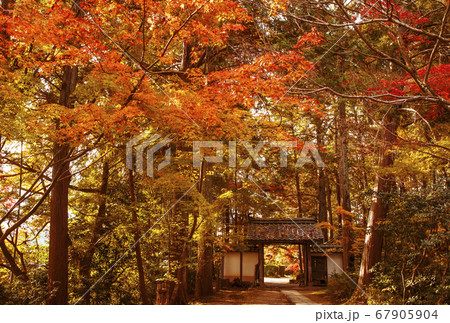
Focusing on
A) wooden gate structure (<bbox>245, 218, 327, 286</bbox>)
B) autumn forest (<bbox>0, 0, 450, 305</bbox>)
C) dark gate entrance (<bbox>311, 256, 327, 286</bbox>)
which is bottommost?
dark gate entrance (<bbox>311, 256, 327, 286</bbox>)

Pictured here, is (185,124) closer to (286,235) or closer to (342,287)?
(342,287)

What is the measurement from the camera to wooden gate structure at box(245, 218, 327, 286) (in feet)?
48.3

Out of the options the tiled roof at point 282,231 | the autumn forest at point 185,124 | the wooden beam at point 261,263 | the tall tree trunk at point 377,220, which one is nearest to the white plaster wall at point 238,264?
the wooden beam at point 261,263

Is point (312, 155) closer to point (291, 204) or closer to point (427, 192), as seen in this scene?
point (291, 204)

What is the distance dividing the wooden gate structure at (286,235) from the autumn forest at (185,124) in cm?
304

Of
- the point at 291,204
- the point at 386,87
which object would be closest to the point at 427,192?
the point at 386,87

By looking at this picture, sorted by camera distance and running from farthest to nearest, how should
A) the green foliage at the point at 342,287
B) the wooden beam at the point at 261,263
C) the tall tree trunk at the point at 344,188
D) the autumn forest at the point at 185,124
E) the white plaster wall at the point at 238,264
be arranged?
the white plaster wall at the point at 238,264 → the wooden beam at the point at 261,263 → the tall tree trunk at the point at 344,188 → the green foliage at the point at 342,287 → the autumn forest at the point at 185,124

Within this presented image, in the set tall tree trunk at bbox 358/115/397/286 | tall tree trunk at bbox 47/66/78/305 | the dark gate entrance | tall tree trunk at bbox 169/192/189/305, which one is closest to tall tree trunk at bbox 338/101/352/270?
tall tree trunk at bbox 358/115/397/286

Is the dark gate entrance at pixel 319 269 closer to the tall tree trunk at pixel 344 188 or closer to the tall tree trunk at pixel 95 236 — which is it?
the tall tree trunk at pixel 344 188

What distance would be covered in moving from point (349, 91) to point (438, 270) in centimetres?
370

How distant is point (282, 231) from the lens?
1527cm

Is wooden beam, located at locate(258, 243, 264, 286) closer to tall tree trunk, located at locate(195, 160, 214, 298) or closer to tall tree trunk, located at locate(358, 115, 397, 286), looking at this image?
tall tree trunk, located at locate(195, 160, 214, 298)

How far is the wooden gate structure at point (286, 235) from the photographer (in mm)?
14734
